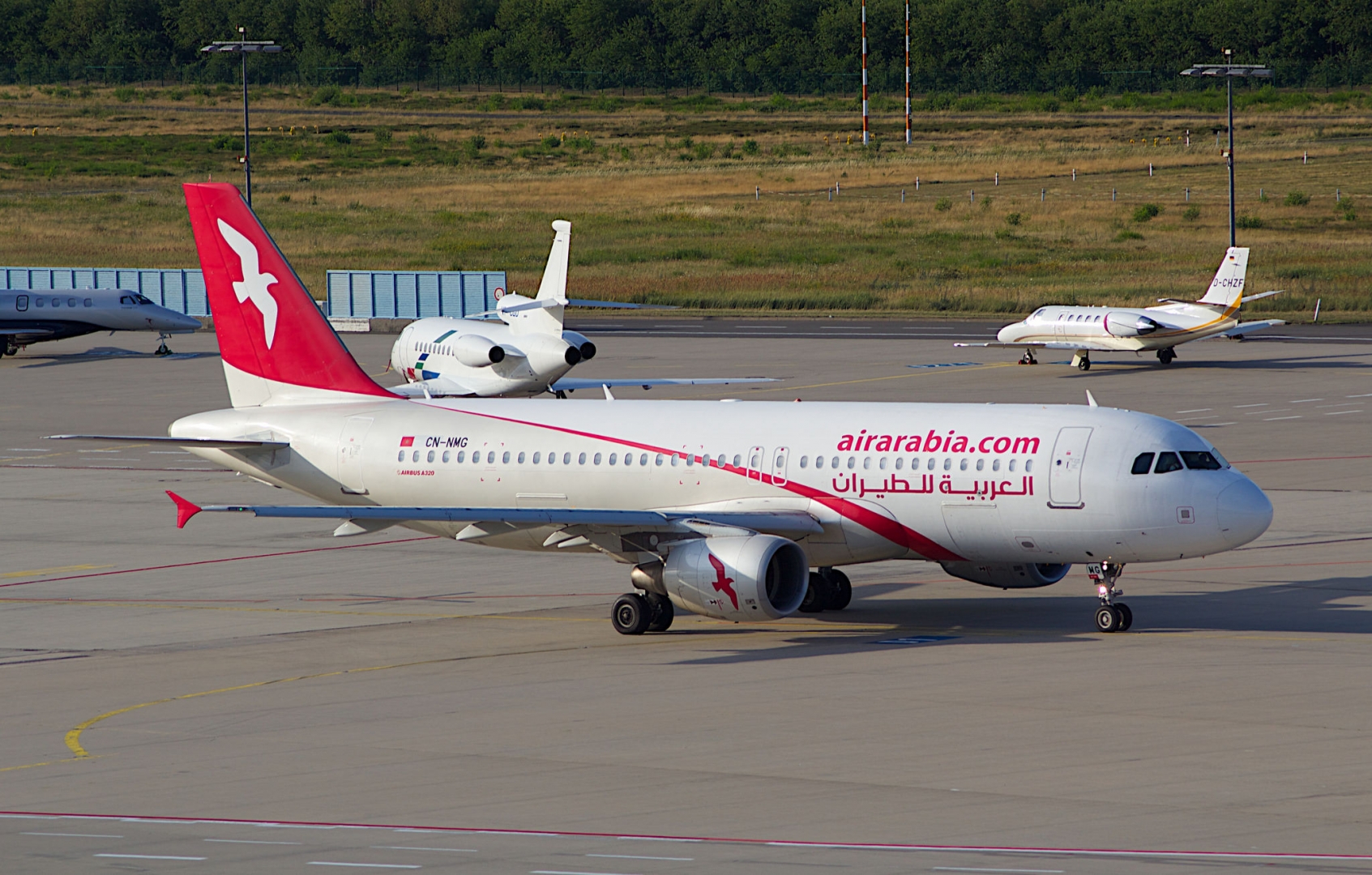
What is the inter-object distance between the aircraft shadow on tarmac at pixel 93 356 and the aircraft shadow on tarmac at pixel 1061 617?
2418 inches

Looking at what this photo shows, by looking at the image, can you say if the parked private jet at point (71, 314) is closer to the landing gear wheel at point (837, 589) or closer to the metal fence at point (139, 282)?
the metal fence at point (139, 282)

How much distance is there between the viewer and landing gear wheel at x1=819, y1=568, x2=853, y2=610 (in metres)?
35.3

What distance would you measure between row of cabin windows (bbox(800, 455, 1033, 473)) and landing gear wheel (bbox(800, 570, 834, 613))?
3114 millimetres

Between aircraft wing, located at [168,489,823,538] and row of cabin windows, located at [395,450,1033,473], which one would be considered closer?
aircraft wing, located at [168,489,823,538]

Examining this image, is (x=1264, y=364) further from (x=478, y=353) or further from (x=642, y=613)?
(x=642, y=613)

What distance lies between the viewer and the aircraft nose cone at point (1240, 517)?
30.5m

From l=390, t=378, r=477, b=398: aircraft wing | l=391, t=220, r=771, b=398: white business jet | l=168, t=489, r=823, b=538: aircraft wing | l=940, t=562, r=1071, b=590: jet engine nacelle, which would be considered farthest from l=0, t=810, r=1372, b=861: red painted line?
l=391, t=220, r=771, b=398: white business jet

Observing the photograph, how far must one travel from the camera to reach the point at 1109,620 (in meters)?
32.1

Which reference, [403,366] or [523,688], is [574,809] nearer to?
[523,688]

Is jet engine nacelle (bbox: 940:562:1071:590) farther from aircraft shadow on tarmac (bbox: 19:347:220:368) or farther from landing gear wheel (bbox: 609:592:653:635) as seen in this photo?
aircraft shadow on tarmac (bbox: 19:347:220:368)

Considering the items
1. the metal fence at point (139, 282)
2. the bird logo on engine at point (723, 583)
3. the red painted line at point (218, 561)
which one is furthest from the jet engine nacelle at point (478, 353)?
the metal fence at point (139, 282)

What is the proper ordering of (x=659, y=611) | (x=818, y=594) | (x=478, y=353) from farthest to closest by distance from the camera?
(x=478, y=353) → (x=818, y=594) → (x=659, y=611)

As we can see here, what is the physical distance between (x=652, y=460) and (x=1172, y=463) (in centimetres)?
948

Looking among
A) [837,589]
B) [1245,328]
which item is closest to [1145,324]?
[1245,328]
